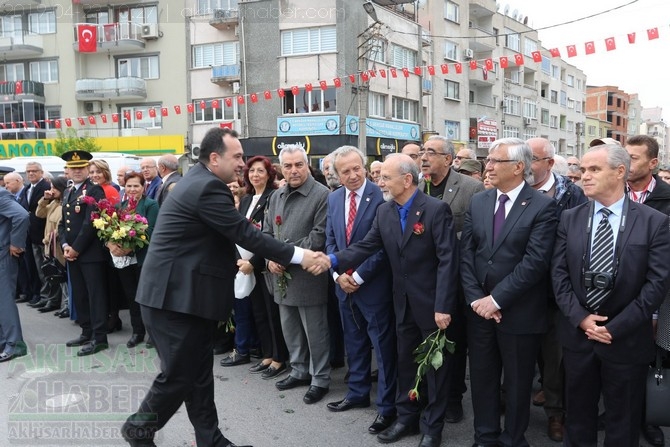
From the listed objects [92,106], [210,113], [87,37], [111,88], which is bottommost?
[210,113]

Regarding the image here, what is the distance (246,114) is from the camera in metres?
29.2

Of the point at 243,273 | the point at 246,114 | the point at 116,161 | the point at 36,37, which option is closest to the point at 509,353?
the point at 243,273

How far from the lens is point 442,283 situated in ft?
13.0

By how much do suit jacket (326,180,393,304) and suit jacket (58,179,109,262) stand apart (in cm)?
332

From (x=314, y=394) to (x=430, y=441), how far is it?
137 cm

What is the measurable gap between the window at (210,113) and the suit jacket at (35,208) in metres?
21.7

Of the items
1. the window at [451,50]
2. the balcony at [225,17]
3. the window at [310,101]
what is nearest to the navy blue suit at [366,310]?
the window at [310,101]

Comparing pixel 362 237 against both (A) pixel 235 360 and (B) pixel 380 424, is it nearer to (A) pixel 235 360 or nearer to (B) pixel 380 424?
(B) pixel 380 424

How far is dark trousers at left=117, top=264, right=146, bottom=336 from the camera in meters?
6.81

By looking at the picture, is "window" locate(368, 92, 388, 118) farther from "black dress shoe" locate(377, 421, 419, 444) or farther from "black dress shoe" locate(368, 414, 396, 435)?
"black dress shoe" locate(377, 421, 419, 444)

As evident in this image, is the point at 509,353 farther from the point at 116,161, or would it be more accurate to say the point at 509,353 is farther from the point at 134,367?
the point at 116,161

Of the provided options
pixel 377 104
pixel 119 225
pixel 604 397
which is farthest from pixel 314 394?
pixel 377 104

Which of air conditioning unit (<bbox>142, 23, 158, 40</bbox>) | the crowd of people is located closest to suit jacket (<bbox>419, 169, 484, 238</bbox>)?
the crowd of people

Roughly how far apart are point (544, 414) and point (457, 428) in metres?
0.86
